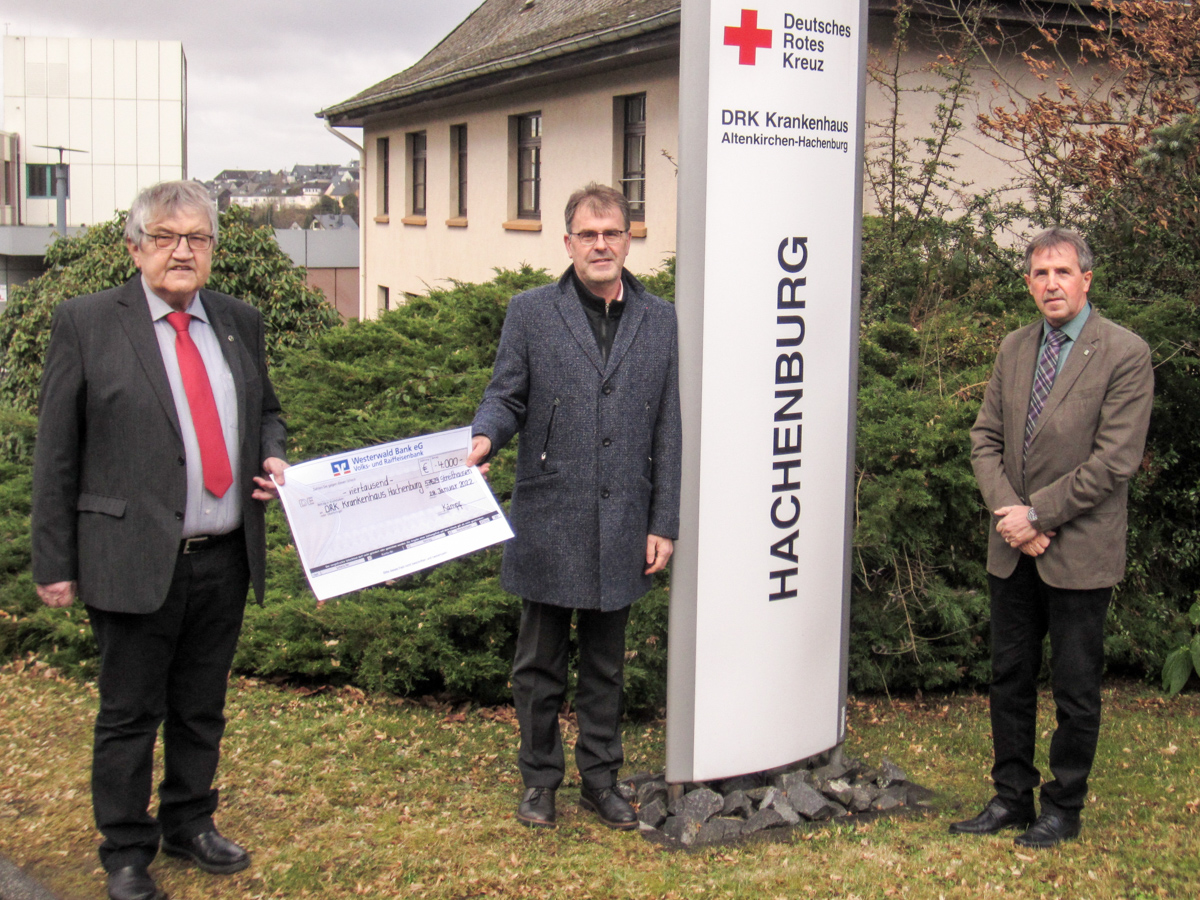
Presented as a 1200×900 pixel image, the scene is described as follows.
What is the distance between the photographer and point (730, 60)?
4.08 metres

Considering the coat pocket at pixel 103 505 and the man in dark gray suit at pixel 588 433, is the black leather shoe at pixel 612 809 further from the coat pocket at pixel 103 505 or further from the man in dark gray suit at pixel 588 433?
the coat pocket at pixel 103 505

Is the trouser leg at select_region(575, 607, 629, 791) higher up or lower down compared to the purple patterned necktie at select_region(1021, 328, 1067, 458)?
lower down

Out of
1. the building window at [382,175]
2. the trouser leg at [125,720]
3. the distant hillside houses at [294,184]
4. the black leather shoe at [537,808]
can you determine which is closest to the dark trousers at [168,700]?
the trouser leg at [125,720]

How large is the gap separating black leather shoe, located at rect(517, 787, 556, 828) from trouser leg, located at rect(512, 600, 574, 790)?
0.02m

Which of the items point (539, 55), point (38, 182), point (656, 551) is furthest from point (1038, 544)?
point (38, 182)

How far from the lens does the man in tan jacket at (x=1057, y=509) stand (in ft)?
12.9

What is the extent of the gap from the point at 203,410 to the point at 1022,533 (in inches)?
102

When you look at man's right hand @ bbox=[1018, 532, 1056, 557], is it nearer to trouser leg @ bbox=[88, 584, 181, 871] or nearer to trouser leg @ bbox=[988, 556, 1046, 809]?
trouser leg @ bbox=[988, 556, 1046, 809]

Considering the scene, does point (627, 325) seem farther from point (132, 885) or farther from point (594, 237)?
point (132, 885)

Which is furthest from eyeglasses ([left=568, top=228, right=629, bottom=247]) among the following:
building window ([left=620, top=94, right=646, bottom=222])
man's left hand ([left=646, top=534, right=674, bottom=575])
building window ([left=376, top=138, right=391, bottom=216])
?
building window ([left=376, top=138, right=391, bottom=216])

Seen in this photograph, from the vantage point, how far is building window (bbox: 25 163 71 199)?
2734 inches

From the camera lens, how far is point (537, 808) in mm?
4230

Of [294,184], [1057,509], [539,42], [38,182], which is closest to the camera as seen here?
[1057,509]

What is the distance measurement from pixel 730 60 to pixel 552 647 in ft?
6.79
